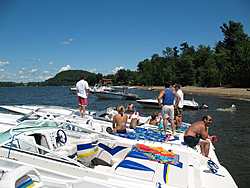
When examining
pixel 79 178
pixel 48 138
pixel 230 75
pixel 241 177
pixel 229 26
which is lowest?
pixel 241 177

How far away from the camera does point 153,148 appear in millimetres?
4180

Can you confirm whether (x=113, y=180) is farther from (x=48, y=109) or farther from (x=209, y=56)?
(x=209, y=56)

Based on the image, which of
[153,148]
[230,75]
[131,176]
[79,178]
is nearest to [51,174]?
[79,178]

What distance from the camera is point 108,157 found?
4109 mm

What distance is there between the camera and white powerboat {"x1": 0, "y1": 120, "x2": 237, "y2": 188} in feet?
9.73

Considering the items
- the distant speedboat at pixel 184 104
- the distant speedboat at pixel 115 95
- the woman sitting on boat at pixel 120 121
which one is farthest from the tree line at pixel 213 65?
the woman sitting on boat at pixel 120 121

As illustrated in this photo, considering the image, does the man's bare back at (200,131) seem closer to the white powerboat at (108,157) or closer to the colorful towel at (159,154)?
the white powerboat at (108,157)

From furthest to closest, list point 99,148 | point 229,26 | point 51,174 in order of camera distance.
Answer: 1. point 229,26
2. point 99,148
3. point 51,174

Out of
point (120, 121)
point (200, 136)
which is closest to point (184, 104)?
point (120, 121)

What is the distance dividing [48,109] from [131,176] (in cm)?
619

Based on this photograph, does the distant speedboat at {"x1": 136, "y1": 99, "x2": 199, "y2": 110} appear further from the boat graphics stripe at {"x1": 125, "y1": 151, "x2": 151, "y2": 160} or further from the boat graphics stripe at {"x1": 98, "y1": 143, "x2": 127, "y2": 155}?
the boat graphics stripe at {"x1": 125, "y1": 151, "x2": 151, "y2": 160}

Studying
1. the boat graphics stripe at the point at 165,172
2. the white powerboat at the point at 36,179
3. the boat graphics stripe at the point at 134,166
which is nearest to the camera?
the white powerboat at the point at 36,179

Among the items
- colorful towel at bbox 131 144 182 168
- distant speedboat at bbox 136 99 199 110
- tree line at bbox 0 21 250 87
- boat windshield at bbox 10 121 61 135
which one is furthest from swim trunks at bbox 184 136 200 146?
tree line at bbox 0 21 250 87

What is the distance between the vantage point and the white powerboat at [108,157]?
9.73 ft
